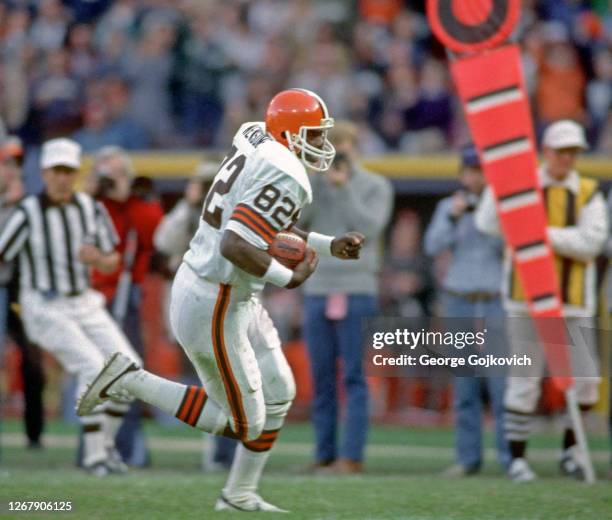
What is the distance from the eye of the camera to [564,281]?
753 centimetres

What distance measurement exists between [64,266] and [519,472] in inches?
111

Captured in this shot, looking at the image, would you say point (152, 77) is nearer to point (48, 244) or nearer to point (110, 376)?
point (48, 244)

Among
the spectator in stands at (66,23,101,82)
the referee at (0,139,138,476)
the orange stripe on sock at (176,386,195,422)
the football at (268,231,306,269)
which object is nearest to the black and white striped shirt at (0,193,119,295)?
the referee at (0,139,138,476)

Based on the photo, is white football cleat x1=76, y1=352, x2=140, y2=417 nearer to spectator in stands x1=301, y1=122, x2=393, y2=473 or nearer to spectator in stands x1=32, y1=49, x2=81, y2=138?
spectator in stands x1=301, y1=122, x2=393, y2=473

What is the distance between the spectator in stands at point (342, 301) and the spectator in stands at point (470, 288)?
17.5 inches

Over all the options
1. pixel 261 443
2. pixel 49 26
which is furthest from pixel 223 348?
pixel 49 26

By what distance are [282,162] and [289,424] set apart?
242 inches

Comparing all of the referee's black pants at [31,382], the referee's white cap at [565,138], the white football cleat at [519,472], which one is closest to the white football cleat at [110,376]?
the white football cleat at [519,472]

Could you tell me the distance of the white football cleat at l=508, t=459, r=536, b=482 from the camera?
7191mm

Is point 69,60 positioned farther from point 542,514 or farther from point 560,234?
point 542,514

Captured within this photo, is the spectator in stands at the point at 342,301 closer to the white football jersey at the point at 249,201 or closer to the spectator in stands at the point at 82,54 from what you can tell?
the white football jersey at the point at 249,201

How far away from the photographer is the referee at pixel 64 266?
769cm

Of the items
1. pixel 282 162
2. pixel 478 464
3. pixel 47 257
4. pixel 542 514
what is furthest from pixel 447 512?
pixel 47 257

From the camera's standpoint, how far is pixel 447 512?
18.5 feet
